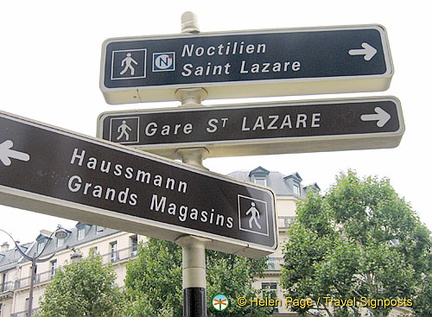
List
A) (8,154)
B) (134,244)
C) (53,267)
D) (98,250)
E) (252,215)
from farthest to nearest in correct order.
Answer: (53,267), (98,250), (134,244), (252,215), (8,154)

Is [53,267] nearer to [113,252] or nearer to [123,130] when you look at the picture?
[113,252]

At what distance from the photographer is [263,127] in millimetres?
2584

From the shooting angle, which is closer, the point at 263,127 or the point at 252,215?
the point at 252,215

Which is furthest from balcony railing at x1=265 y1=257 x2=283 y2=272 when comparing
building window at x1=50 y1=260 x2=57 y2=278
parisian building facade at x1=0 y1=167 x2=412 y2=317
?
building window at x1=50 y1=260 x2=57 y2=278

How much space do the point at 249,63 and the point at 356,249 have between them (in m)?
19.8

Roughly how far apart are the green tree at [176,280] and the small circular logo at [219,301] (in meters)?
0.32

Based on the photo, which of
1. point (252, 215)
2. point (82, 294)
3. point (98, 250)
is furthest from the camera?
point (98, 250)

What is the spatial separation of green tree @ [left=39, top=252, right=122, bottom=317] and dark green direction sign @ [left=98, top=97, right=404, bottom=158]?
926 inches

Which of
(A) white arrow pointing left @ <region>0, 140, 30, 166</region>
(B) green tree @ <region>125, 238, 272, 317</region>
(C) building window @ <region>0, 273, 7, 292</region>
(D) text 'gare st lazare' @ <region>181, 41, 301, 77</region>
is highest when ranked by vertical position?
(C) building window @ <region>0, 273, 7, 292</region>

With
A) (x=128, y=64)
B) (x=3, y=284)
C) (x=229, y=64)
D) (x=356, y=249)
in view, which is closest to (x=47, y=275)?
(x=3, y=284)

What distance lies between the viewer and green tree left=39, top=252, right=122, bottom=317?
24.1 meters

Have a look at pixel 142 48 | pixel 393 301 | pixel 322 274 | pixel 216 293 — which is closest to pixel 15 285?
pixel 216 293

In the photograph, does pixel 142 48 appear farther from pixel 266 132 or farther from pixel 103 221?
pixel 103 221

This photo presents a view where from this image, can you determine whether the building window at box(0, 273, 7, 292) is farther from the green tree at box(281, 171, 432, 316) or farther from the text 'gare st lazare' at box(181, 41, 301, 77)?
the text 'gare st lazare' at box(181, 41, 301, 77)
